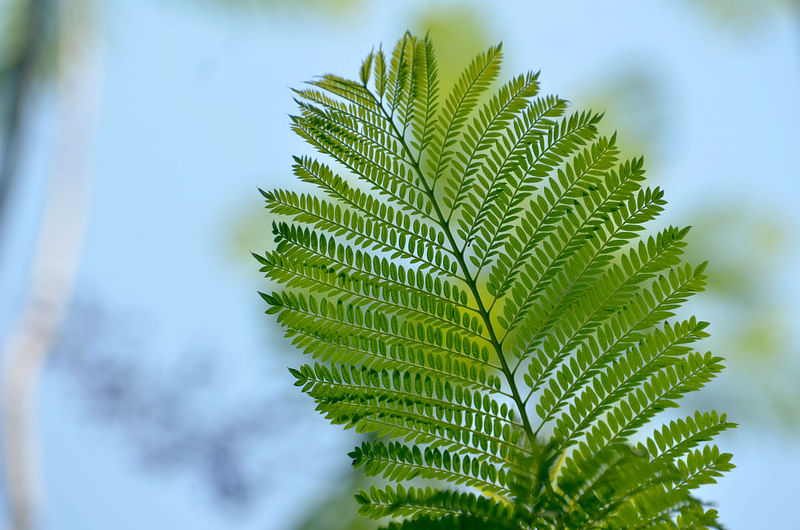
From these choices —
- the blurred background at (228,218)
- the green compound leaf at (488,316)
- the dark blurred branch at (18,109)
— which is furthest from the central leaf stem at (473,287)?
the dark blurred branch at (18,109)

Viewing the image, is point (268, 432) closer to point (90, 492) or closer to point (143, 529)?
point (143, 529)

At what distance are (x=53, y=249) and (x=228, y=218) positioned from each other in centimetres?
145

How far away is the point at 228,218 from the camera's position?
577cm

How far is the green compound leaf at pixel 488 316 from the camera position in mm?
496

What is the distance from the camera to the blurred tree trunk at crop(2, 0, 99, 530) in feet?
17.0

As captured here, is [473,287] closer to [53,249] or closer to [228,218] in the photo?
[228,218]

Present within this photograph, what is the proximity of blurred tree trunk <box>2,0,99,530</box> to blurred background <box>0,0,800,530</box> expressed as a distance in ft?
0.08

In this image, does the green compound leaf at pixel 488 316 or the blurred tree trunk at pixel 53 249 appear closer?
the green compound leaf at pixel 488 316

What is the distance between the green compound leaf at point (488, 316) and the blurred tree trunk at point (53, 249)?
17.3 ft

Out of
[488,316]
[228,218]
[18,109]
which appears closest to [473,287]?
[488,316]

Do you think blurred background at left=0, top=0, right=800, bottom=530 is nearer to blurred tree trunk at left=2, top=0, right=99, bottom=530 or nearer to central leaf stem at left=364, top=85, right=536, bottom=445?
blurred tree trunk at left=2, top=0, right=99, bottom=530

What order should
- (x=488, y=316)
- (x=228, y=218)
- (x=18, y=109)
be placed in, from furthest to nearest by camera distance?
1. (x=228, y=218)
2. (x=18, y=109)
3. (x=488, y=316)

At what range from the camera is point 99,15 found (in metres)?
7.53

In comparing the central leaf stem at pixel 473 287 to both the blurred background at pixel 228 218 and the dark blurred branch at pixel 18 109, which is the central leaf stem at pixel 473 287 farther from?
the dark blurred branch at pixel 18 109
